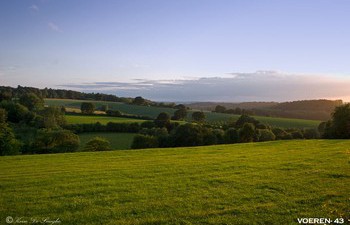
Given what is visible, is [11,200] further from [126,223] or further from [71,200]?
[126,223]

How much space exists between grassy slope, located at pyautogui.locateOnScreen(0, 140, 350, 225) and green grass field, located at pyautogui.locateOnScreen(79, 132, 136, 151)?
160ft

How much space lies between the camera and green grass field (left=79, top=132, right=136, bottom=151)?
222 ft

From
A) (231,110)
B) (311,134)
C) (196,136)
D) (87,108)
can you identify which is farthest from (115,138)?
(231,110)

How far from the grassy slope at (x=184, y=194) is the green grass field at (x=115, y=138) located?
48.6m

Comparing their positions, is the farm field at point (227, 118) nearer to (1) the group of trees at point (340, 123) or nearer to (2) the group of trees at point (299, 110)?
(2) the group of trees at point (299, 110)

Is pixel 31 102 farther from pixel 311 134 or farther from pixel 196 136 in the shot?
pixel 311 134

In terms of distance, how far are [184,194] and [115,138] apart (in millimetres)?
65058

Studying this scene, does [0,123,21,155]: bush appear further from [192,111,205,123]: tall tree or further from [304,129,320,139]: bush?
[304,129,320,139]: bush

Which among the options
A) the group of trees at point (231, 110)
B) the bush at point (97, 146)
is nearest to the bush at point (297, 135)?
the group of trees at point (231, 110)

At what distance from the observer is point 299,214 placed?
10492 mm

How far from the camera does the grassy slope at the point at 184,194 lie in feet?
34.7

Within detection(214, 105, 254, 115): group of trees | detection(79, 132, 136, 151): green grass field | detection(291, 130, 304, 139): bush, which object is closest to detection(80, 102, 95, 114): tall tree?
detection(79, 132, 136, 151): green grass field

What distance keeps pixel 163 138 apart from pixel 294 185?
57048 millimetres

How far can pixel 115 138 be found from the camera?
7625cm
